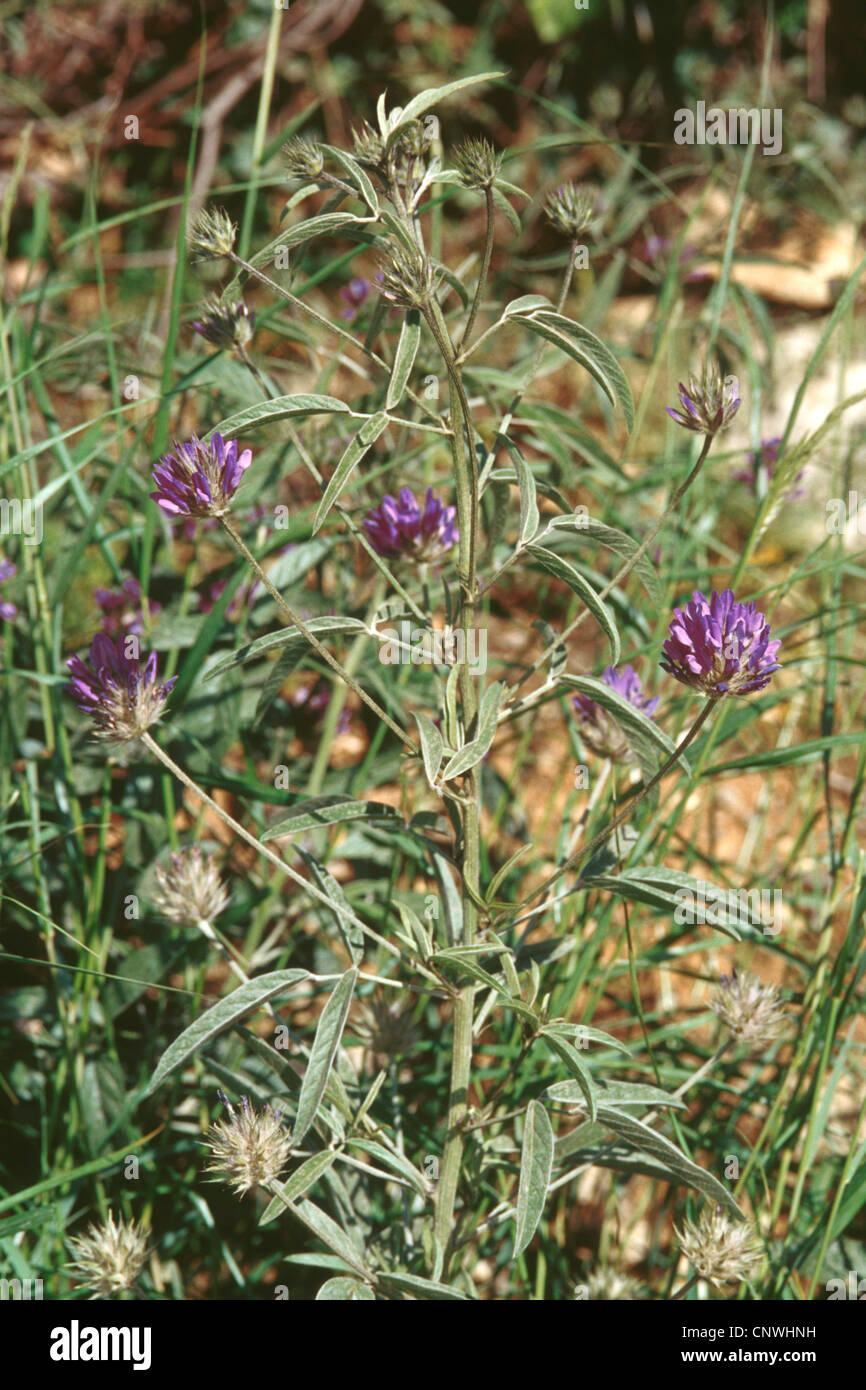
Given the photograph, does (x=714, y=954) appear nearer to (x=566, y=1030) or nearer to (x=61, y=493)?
(x=566, y=1030)

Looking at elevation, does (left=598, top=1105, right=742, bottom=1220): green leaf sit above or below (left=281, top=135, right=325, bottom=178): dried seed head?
below

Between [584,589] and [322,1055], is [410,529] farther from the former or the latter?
[322,1055]

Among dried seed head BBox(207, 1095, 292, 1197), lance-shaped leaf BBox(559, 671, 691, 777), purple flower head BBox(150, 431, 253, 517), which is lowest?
dried seed head BBox(207, 1095, 292, 1197)

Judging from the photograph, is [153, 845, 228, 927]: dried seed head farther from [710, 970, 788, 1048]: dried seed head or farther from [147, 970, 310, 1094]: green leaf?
[710, 970, 788, 1048]: dried seed head

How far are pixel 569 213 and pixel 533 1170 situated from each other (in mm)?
585

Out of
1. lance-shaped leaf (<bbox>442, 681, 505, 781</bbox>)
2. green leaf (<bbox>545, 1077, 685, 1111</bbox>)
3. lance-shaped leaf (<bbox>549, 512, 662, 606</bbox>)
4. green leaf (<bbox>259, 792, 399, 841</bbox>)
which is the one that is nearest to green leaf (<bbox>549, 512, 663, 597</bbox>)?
lance-shaped leaf (<bbox>549, 512, 662, 606</bbox>)

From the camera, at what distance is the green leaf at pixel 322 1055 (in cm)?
59

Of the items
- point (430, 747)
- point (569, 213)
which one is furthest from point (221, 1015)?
point (569, 213)

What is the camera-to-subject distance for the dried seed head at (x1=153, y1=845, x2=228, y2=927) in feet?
2.52

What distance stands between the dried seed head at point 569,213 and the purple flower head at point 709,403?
0.13 metres

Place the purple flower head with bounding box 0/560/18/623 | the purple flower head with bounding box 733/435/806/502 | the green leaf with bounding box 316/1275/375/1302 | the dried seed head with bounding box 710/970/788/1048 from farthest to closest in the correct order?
the purple flower head with bounding box 733/435/806/502 → the purple flower head with bounding box 0/560/18/623 → the dried seed head with bounding box 710/970/788/1048 → the green leaf with bounding box 316/1275/375/1302

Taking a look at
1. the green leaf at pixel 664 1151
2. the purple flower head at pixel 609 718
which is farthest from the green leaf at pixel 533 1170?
the purple flower head at pixel 609 718

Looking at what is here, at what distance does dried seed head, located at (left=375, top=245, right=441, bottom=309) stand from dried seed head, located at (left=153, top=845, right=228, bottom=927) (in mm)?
391
